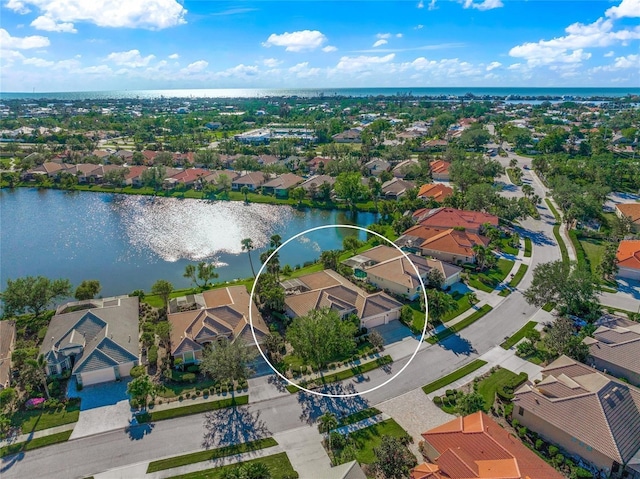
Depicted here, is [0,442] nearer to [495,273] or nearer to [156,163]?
[495,273]

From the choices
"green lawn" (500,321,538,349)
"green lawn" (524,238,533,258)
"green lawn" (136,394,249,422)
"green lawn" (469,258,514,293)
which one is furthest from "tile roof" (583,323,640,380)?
"green lawn" (136,394,249,422)

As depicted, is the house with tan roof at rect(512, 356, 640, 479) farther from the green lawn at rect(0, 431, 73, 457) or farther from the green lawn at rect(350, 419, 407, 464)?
the green lawn at rect(0, 431, 73, 457)

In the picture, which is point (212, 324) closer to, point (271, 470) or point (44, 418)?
point (44, 418)

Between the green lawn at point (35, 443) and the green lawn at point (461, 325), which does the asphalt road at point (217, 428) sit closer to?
the green lawn at point (35, 443)

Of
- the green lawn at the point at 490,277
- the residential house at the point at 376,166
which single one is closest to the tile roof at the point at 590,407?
the green lawn at the point at 490,277

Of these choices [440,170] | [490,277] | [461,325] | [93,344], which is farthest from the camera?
[440,170]

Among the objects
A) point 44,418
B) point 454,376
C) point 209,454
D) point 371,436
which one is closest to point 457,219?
point 454,376
